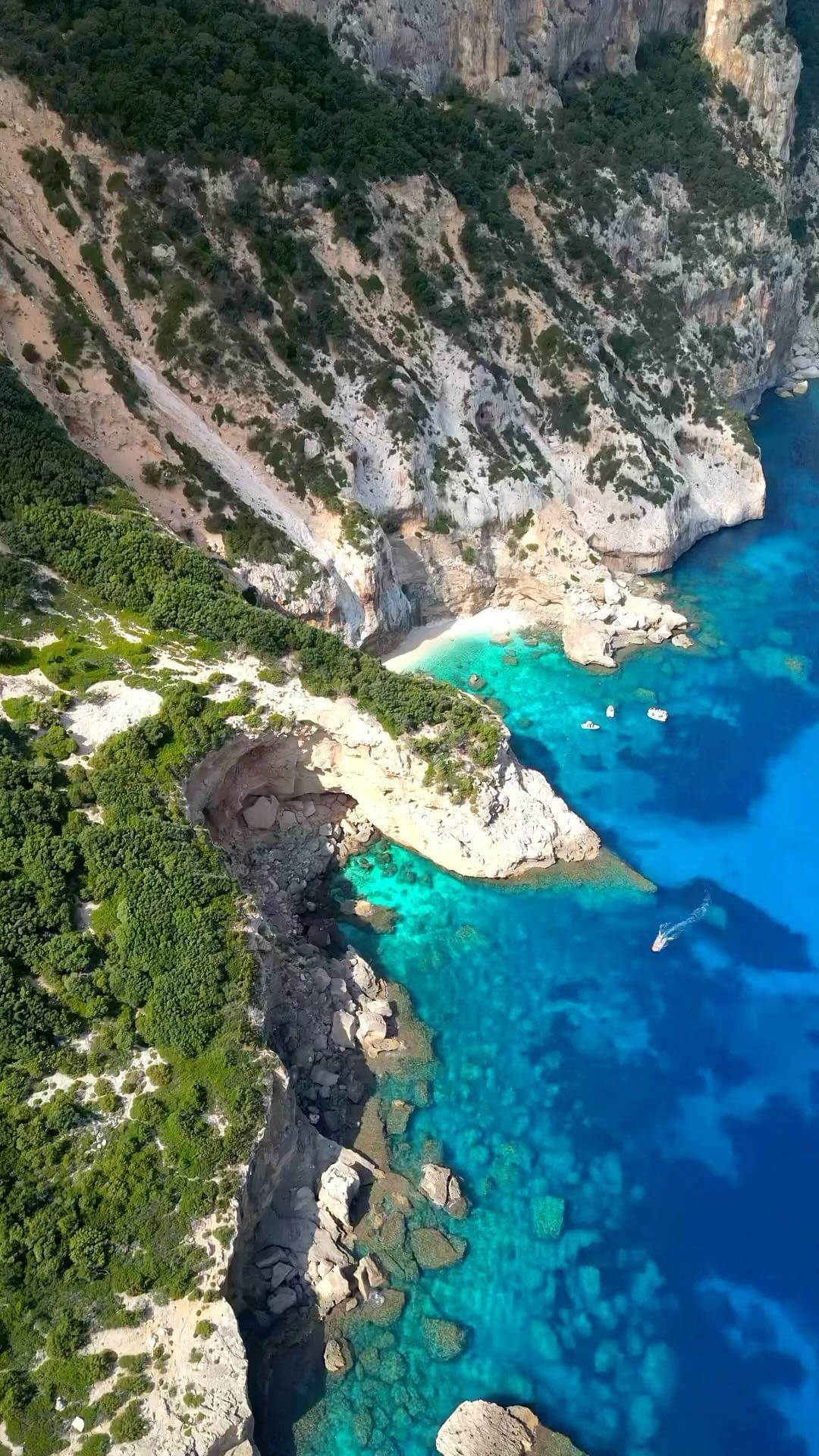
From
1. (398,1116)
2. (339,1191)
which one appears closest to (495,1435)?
(339,1191)

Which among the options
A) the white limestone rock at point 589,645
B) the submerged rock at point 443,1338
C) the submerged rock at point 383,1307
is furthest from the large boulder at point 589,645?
the submerged rock at point 443,1338

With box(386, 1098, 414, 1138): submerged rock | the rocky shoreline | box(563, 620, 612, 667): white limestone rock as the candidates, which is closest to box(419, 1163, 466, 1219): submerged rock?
the rocky shoreline

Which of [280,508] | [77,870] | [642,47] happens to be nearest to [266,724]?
[77,870]

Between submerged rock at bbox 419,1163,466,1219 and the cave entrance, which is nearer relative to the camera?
submerged rock at bbox 419,1163,466,1219

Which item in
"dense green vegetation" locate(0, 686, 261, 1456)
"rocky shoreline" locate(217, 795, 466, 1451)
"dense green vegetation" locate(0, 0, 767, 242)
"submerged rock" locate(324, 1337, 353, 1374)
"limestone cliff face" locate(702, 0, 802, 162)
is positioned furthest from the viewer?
"limestone cliff face" locate(702, 0, 802, 162)

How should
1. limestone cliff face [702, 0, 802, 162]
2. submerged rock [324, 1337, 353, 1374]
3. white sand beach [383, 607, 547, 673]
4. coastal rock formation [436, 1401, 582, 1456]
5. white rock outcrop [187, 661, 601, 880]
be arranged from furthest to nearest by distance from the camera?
limestone cliff face [702, 0, 802, 162] < white sand beach [383, 607, 547, 673] < white rock outcrop [187, 661, 601, 880] < submerged rock [324, 1337, 353, 1374] < coastal rock formation [436, 1401, 582, 1456]

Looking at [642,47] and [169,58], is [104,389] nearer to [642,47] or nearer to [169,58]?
[169,58]

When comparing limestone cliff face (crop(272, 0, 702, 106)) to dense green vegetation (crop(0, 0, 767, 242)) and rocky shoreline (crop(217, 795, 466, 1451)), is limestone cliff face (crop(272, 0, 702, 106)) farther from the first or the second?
Answer: rocky shoreline (crop(217, 795, 466, 1451))
